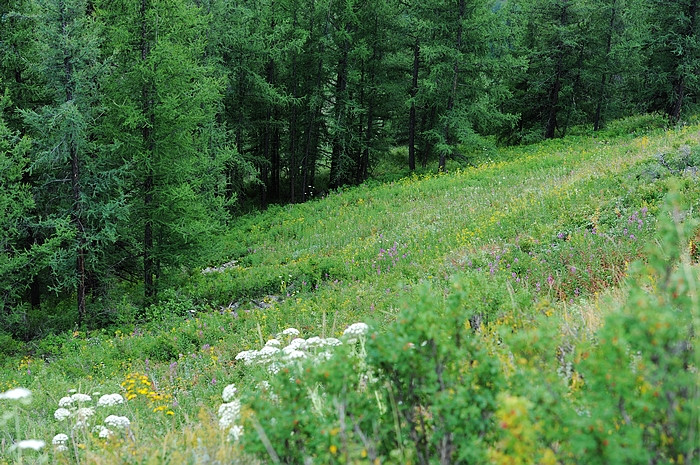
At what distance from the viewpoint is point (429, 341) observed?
8.03ft

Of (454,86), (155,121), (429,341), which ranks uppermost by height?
(454,86)

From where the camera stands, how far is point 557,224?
29.3 ft

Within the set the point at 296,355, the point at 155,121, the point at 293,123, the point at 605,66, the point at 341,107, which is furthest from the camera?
the point at 605,66

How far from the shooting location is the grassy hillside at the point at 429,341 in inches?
77.4

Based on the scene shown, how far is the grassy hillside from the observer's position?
1966 millimetres

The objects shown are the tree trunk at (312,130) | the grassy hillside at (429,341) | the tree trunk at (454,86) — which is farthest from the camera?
the tree trunk at (312,130)

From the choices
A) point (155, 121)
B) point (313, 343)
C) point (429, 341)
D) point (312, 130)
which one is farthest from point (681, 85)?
point (429, 341)

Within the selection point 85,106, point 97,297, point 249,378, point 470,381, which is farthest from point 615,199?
point 97,297

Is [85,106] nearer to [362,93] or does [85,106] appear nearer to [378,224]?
[378,224]

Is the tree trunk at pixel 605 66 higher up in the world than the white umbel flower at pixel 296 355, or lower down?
higher up

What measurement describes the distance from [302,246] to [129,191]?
18.3ft

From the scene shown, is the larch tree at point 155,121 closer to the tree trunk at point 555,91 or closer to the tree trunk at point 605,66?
the tree trunk at point 555,91

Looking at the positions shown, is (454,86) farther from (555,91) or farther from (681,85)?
(681,85)

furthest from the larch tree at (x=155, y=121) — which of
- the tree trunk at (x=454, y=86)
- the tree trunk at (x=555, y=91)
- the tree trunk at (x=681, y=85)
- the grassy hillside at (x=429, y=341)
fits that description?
the tree trunk at (x=681, y=85)
